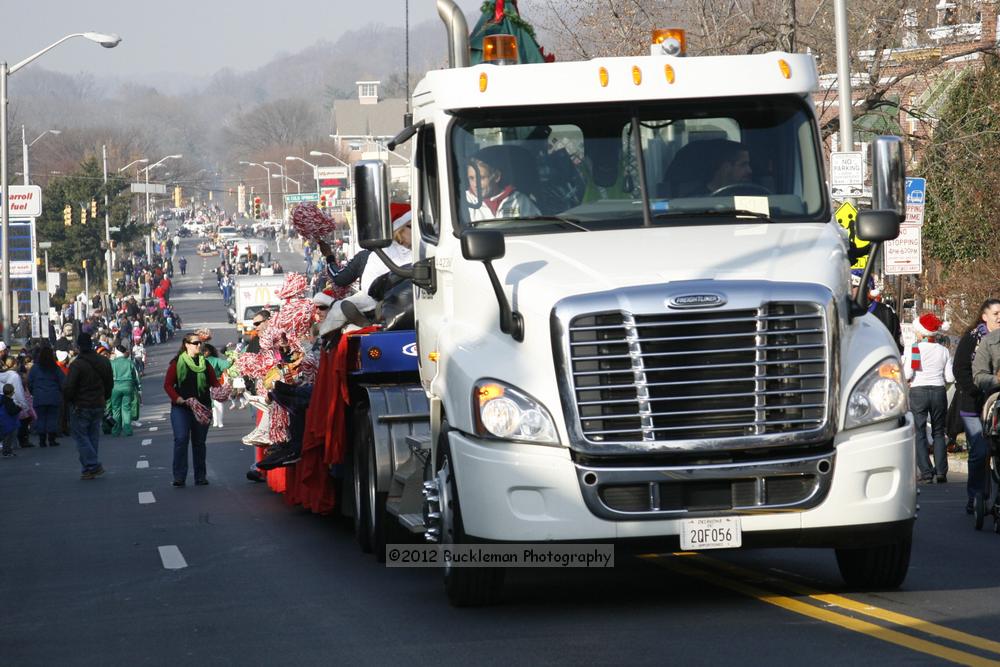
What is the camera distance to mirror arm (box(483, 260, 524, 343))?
8836 millimetres

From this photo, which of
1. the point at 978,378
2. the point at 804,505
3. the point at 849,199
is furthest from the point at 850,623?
the point at 849,199

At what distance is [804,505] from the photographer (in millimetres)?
8648

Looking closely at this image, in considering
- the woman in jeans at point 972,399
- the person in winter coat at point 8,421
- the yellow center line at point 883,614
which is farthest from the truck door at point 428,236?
the person in winter coat at point 8,421

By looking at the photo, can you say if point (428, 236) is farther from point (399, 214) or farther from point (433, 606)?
point (433, 606)

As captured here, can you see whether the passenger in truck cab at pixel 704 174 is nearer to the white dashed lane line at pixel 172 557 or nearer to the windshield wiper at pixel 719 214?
the windshield wiper at pixel 719 214

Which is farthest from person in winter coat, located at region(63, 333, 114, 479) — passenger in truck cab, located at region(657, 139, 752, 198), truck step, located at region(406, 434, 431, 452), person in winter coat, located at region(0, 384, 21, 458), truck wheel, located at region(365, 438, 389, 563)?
passenger in truck cab, located at region(657, 139, 752, 198)

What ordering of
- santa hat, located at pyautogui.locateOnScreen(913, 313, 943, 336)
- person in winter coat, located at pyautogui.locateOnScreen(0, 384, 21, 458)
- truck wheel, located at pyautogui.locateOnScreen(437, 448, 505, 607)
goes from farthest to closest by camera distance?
person in winter coat, located at pyautogui.locateOnScreen(0, 384, 21, 458), santa hat, located at pyautogui.locateOnScreen(913, 313, 943, 336), truck wheel, located at pyautogui.locateOnScreen(437, 448, 505, 607)

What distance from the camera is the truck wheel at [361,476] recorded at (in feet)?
40.7

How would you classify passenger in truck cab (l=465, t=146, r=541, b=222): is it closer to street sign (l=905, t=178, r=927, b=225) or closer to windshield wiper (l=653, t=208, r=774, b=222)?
windshield wiper (l=653, t=208, r=774, b=222)

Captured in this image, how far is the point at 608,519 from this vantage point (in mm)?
8547

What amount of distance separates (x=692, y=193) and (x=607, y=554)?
210cm

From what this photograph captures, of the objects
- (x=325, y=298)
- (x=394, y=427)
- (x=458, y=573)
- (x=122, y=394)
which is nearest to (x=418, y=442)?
(x=394, y=427)

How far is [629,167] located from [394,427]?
3.11 m

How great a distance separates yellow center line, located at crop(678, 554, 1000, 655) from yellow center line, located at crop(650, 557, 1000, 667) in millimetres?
136
